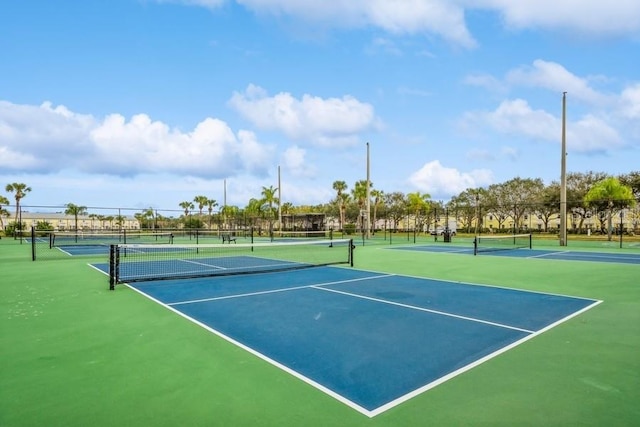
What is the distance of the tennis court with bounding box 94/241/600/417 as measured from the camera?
13.7 ft

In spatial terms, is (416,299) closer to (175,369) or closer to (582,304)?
(582,304)

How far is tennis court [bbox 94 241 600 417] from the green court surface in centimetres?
23

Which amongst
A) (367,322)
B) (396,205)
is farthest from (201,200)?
(367,322)

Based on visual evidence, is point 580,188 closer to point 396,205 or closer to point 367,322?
point 396,205

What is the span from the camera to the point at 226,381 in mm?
4023

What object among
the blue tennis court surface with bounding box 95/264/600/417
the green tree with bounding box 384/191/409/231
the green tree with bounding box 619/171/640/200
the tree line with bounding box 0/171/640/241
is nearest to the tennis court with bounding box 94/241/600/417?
the blue tennis court surface with bounding box 95/264/600/417

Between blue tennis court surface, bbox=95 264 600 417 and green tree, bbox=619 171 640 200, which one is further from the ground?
green tree, bbox=619 171 640 200

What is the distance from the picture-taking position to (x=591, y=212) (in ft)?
163

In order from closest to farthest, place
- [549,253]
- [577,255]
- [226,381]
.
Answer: [226,381]
[577,255]
[549,253]

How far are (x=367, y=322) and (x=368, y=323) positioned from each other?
0.06 meters

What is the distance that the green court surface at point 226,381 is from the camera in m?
3.29

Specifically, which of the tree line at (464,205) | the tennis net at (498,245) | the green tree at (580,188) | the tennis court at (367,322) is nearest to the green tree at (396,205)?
the tree line at (464,205)

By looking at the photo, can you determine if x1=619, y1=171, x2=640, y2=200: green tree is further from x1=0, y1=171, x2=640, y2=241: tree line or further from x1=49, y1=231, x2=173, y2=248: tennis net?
x1=49, y1=231, x2=173, y2=248: tennis net

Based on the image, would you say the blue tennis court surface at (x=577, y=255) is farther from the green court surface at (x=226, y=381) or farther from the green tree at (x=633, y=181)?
the green tree at (x=633, y=181)
